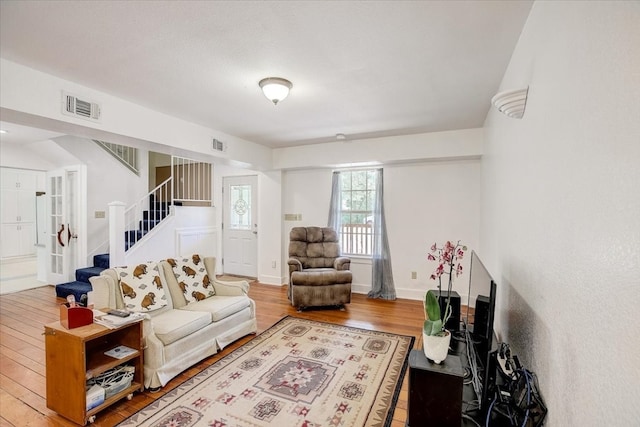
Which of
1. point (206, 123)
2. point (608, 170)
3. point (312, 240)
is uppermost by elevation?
point (206, 123)

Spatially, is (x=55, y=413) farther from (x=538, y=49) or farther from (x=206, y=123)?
(x=538, y=49)

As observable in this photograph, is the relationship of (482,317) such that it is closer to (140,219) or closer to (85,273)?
(85,273)

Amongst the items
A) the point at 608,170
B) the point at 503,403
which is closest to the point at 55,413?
the point at 503,403

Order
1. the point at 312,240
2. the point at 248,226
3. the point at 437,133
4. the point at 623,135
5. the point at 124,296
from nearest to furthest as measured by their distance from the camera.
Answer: the point at 623,135 < the point at 124,296 < the point at 437,133 < the point at 312,240 < the point at 248,226

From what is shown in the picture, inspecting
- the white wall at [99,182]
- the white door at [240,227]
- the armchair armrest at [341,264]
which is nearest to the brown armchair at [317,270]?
the armchair armrest at [341,264]

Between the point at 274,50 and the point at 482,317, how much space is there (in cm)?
203

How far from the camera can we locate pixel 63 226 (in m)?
5.21

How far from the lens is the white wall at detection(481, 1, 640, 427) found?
0.70 metres

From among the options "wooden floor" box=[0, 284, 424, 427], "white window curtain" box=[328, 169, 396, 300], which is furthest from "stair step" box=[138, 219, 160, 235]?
"white window curtain" box=[328, 169, 396, 300]

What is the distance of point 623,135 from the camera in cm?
73

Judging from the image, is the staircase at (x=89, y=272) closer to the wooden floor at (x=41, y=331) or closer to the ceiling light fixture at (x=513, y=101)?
the wooden floor at (x=41, y=331)

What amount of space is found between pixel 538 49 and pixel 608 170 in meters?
0.98

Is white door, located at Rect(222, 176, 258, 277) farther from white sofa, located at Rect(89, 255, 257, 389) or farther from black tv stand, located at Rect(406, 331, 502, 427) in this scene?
black tv stand, located at Rect(406, 331, 502, 427)

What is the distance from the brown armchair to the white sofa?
896 millimetres
